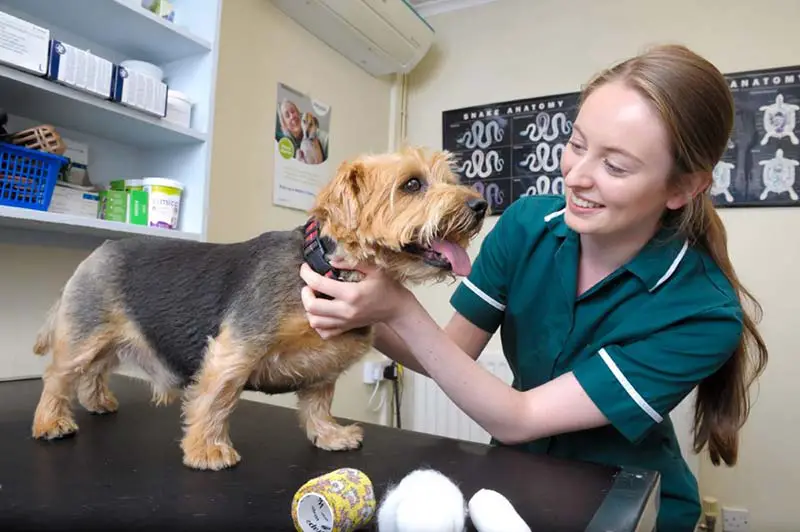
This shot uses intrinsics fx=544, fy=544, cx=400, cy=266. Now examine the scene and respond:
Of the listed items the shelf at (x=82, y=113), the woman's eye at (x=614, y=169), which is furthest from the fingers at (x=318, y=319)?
the shelf at (x=82, y=113)

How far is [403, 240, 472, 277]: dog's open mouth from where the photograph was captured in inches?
35.8

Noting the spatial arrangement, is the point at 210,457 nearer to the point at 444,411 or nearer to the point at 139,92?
the point at 139,92

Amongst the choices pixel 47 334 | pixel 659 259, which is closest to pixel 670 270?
pixel 659 259

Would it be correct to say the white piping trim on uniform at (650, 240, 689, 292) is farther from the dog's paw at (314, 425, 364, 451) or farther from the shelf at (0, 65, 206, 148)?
the shelf at (0, 65, 206, 148)

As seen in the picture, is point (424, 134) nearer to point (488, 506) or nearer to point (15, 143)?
point (15, 143)

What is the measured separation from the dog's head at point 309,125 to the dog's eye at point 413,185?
5.02 ft

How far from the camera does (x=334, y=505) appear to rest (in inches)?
23.4

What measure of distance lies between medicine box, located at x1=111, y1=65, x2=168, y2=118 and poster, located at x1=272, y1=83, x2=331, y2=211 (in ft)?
2.77

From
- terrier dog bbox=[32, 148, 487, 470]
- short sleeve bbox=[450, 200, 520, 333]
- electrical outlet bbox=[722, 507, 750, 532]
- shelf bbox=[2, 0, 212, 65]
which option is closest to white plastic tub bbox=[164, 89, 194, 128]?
shelf bbox=[2, 0, 212, 65]

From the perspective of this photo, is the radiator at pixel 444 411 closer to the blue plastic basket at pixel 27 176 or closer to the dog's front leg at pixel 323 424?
the dog's front leg at pixel 323 424

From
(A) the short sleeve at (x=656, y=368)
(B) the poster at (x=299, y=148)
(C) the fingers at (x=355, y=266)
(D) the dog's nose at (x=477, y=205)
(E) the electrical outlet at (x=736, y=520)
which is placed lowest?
(E) the electrical outlet at (x=736, y=520)

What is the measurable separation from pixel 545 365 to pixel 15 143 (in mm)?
1237

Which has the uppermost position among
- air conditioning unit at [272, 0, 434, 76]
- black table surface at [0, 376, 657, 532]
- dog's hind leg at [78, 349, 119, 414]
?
air conditioning unit at [272, 0, 434, 76]

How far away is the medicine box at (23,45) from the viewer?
105cm
